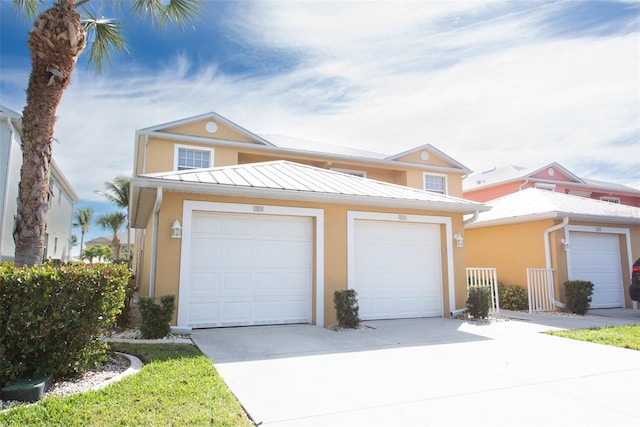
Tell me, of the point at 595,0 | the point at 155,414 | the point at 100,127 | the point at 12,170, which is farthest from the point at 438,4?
the point at 12,170

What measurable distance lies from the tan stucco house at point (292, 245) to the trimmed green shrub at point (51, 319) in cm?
294

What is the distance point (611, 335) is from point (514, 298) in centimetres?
465

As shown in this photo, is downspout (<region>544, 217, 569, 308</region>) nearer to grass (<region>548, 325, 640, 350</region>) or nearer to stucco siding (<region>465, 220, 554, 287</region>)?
stucco siding (<region>465, 220, 554, 287</region>)

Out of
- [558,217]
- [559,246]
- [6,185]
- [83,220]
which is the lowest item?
[559,246]

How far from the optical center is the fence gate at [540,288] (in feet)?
40.4

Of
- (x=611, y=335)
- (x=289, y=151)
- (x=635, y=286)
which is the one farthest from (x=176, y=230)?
(x=635, y=286)

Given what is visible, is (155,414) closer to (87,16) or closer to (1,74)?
(87,16)

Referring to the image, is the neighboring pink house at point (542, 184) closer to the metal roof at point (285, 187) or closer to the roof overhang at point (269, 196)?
the roof overhang at point (269, 196)

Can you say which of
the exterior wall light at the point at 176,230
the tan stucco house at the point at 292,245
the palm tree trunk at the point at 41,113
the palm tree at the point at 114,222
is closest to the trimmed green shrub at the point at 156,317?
the tan stucco house at the point at 292,245

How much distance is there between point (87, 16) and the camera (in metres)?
8.88

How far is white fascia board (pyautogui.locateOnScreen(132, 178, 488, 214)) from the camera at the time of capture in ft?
25.7

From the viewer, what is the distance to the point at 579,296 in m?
11.6

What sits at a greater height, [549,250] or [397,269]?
[549,250]

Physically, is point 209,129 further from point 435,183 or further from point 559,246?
point 559,246
